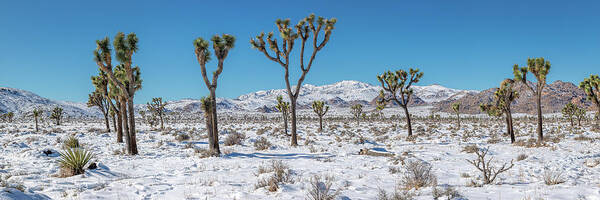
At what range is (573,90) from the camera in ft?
577

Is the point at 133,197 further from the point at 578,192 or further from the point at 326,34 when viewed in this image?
the point at 326,34

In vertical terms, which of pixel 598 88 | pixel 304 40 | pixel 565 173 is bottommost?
pixel 565 173

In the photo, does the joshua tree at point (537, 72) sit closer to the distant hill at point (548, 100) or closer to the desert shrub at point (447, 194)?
the desert shrub at point (447, 194)

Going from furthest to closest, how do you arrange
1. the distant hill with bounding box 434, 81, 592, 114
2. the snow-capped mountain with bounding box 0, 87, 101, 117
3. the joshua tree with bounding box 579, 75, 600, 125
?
the distant hill with bounding box 434, 81, 592, 114, the snow-capped mountain with bounding box 0, 87, 101, 117, the joshua tree with bounding box 579, 75, 600, 125

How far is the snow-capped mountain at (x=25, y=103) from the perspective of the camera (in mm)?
116762

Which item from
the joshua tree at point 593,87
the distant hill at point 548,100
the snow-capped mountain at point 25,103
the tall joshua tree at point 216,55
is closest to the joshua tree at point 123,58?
the tall joshua tree at point 216,55

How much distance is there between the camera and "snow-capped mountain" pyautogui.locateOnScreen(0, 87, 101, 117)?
383ft

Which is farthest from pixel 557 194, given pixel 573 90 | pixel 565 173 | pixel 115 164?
pixel 573 90

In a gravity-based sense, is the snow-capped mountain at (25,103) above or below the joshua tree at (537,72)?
above

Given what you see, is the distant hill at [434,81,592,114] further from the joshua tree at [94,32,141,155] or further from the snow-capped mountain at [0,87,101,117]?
the snow-capped mountain at [0,87,101,117]

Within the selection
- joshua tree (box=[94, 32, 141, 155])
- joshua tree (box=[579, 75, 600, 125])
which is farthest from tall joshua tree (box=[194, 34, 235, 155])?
joshua tree (box=[579, 75, 600, 125])

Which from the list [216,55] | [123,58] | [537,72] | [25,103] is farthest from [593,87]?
[25,103]

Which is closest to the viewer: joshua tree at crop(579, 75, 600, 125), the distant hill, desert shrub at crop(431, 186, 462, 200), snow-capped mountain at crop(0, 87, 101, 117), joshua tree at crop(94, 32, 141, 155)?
desert shrub at crop(431, 186, 462, 200)

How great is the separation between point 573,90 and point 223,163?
755 feet
